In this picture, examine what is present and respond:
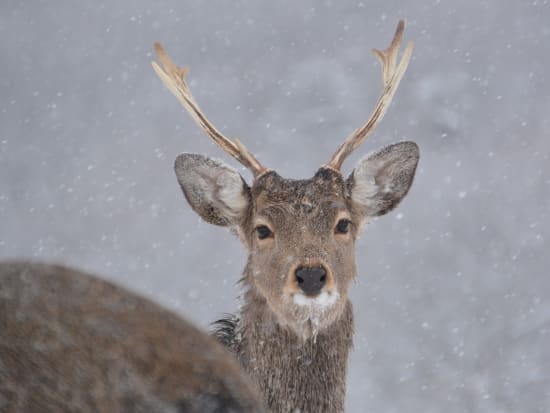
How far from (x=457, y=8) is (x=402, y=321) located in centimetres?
836

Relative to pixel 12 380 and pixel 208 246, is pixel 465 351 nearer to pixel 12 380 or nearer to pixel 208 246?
pixel 208 246

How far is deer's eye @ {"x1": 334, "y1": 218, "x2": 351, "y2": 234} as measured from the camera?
422cm

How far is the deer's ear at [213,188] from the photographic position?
4.54 meters

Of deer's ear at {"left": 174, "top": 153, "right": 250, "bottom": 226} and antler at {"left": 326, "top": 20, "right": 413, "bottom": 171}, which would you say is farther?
antler at {"left": 326, "top": 20, "right": 413, "bottom": 171}

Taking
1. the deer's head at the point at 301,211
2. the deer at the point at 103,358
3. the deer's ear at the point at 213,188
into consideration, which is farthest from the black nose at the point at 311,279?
the deer at the point at 103,358

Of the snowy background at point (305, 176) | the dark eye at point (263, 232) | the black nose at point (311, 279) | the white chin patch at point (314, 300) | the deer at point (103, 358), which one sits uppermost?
the snowy background at point (305, 176)

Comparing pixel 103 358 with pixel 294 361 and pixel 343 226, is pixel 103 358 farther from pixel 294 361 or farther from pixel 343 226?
pixel 343 226

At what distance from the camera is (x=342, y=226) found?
426cm

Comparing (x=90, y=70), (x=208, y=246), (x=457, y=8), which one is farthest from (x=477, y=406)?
(x=90, y=70)

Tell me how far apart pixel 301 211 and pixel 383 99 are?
130cm

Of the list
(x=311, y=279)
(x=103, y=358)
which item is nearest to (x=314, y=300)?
(x=311, y=279)

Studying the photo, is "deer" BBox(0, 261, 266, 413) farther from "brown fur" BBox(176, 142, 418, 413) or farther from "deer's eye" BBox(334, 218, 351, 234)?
"deer's eye" BBox(334, 218, 351, 234)

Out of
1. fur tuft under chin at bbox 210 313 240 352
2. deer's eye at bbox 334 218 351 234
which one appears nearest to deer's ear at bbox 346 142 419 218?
deer's eye at bbox 334 218 351 234

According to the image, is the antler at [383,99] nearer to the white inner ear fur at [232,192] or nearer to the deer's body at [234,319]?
the deer's body at [234,319]
